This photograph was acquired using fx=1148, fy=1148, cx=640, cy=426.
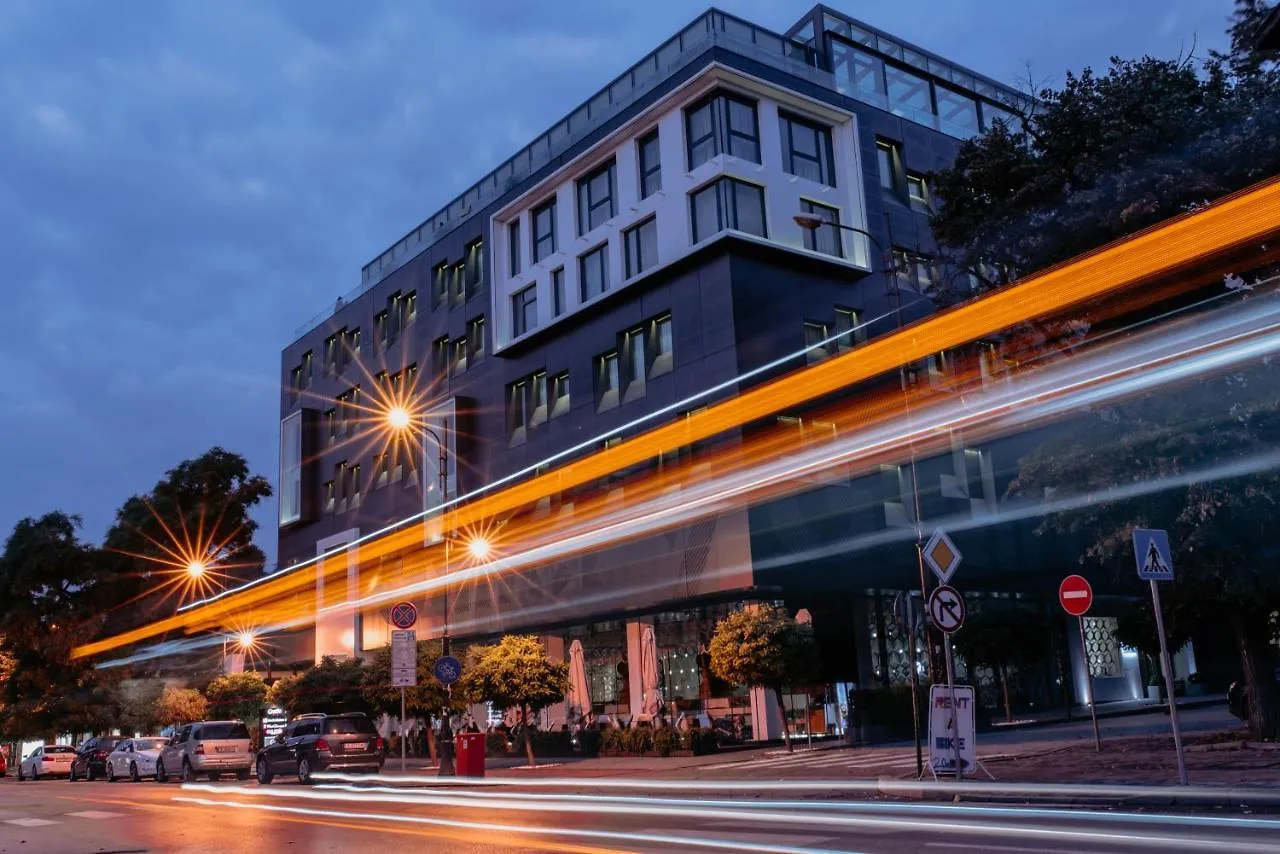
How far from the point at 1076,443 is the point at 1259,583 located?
358cm

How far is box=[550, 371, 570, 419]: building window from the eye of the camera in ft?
140

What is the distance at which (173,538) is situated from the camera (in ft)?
232

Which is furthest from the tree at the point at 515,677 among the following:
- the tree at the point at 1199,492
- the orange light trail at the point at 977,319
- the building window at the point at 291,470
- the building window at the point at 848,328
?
the building window at the point at 291,470

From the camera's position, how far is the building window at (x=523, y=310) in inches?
1794

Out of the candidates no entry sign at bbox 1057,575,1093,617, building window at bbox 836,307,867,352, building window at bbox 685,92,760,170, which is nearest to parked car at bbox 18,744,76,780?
building window at bbox 685,92,760,170

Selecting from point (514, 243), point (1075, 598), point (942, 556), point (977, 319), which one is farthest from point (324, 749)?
point (514, 243)

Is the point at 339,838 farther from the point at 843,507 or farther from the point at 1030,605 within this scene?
the point at 1030,605

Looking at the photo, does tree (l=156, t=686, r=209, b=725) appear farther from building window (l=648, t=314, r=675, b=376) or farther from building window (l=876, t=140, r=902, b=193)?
building window (l=876, t=140, r=902, b=193)

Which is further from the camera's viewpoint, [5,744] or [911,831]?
[5,744]

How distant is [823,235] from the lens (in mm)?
38906

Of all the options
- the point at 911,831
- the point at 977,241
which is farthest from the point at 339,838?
the point at 977,241

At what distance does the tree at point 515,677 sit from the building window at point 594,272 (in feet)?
50.1

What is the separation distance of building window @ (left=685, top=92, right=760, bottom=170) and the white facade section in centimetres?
23

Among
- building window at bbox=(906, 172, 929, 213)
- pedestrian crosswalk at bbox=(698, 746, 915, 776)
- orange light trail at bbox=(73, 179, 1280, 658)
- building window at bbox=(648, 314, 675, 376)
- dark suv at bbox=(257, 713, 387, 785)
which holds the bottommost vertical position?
pedestrian crosswalk at bbox=(698, 746, 915, 776)
